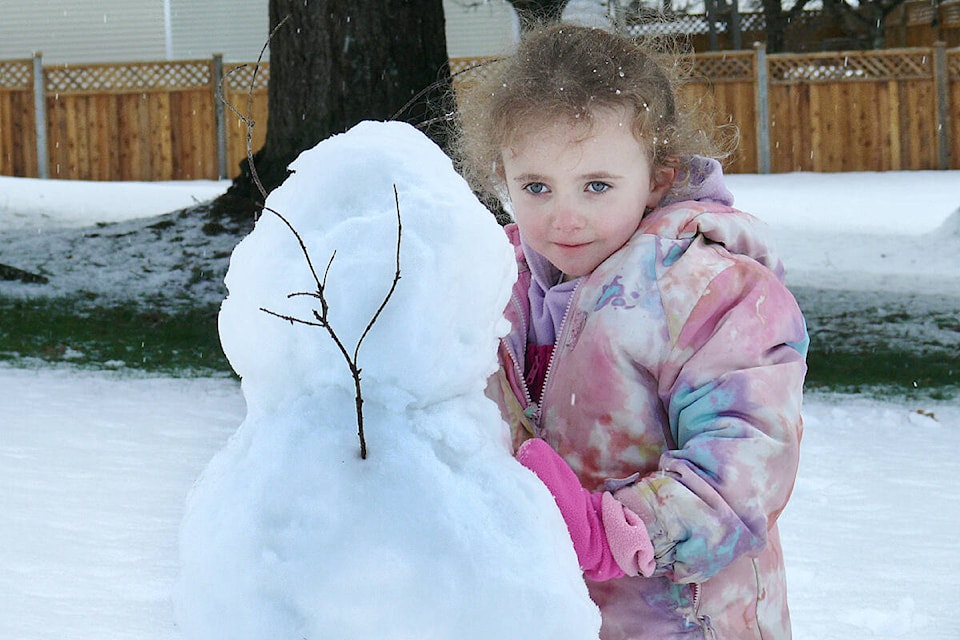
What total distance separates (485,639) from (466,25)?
20551 mm

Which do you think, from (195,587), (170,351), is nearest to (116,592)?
(195,587)

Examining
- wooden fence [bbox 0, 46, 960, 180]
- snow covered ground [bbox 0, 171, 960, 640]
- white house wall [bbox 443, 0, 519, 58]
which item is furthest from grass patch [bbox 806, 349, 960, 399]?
white house wall [bbox 443, 0, 519, 58]

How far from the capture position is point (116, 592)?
125 inches

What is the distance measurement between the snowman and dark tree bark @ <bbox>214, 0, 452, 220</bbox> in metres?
6.13

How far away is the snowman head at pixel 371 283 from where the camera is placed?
42.0 inches

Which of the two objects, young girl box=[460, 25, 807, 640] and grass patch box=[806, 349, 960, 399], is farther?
grass patch box=[806, 349, 960, 399]

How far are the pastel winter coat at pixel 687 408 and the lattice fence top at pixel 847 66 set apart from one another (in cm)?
1708

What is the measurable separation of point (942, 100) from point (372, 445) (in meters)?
18.3

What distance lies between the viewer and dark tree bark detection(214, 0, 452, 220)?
7.39 metres

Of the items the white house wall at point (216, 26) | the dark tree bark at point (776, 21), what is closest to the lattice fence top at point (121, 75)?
the white house wall at point (216, 26)

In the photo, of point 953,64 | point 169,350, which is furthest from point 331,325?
point 953,64

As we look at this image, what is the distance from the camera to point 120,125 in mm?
17594

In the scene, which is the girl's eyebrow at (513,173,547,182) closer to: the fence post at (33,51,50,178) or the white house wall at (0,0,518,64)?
the fence post at (33,51,50,178)

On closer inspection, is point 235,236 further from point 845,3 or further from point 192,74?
point 845,3
